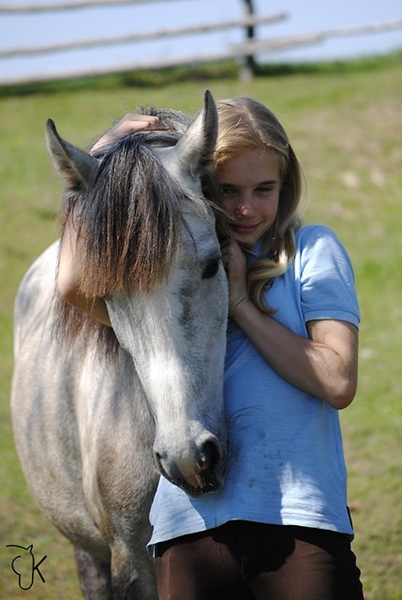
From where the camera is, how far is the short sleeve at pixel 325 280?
2.21 metres

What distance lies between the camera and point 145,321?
2.11 meters

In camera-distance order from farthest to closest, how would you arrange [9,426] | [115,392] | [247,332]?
[9,426], [115,392], [247,332]

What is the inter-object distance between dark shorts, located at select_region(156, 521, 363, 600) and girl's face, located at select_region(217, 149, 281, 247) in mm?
777

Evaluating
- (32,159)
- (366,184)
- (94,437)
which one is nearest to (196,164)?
(94,437)

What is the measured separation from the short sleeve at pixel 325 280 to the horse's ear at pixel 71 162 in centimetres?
58

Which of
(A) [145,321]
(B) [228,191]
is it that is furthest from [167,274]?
(B) [228,191]

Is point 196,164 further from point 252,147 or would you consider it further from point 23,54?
point 23,54

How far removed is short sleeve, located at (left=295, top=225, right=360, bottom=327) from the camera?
2.21 m

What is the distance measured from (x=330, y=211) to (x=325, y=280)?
831 cm

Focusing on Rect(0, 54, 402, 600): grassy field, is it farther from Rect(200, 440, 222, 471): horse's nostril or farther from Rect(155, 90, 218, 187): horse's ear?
Rect(200, 440, 222, 471): horse's nostril

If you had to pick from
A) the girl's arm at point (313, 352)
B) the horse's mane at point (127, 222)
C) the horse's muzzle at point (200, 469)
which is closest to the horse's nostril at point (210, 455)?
the horse's muzzle at point (200, 469)

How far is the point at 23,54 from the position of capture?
13.9 metres

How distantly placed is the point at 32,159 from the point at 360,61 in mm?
6544

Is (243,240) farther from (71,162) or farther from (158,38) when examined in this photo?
(158,38)
